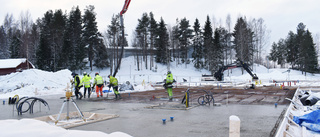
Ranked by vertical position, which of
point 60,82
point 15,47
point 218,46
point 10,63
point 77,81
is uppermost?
point 218,46

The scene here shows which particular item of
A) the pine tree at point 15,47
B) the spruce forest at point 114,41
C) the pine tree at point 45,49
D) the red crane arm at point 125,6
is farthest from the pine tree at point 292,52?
the pine tree at point 15,47

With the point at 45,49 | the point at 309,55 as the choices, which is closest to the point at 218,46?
the point at 309,55

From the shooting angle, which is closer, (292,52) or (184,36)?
(184,36)

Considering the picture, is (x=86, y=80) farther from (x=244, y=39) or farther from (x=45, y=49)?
(x=244, y=39)

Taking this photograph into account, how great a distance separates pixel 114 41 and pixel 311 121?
53.1 m

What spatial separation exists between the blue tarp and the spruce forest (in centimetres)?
4846

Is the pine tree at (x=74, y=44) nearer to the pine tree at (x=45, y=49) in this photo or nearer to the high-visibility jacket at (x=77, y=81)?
the pine tree at (x=45, y=49)

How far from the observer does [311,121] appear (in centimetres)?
728

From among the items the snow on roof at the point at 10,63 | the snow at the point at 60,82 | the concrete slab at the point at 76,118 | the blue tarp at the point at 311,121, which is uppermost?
the snow on roof at the point at 10,63

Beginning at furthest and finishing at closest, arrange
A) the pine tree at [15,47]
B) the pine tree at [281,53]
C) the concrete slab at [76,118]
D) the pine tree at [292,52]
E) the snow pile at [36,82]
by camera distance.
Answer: the pine tree at [281,53] < the pine tree at [292,52] < the pine tree at [15,47] < the snow pile at [36,82] < the concrete slab at [76,118]

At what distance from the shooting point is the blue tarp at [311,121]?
265 inches

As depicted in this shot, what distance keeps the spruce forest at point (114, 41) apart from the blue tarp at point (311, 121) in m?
48.5

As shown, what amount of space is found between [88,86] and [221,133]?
44.0 feet

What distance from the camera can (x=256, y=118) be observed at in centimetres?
934
